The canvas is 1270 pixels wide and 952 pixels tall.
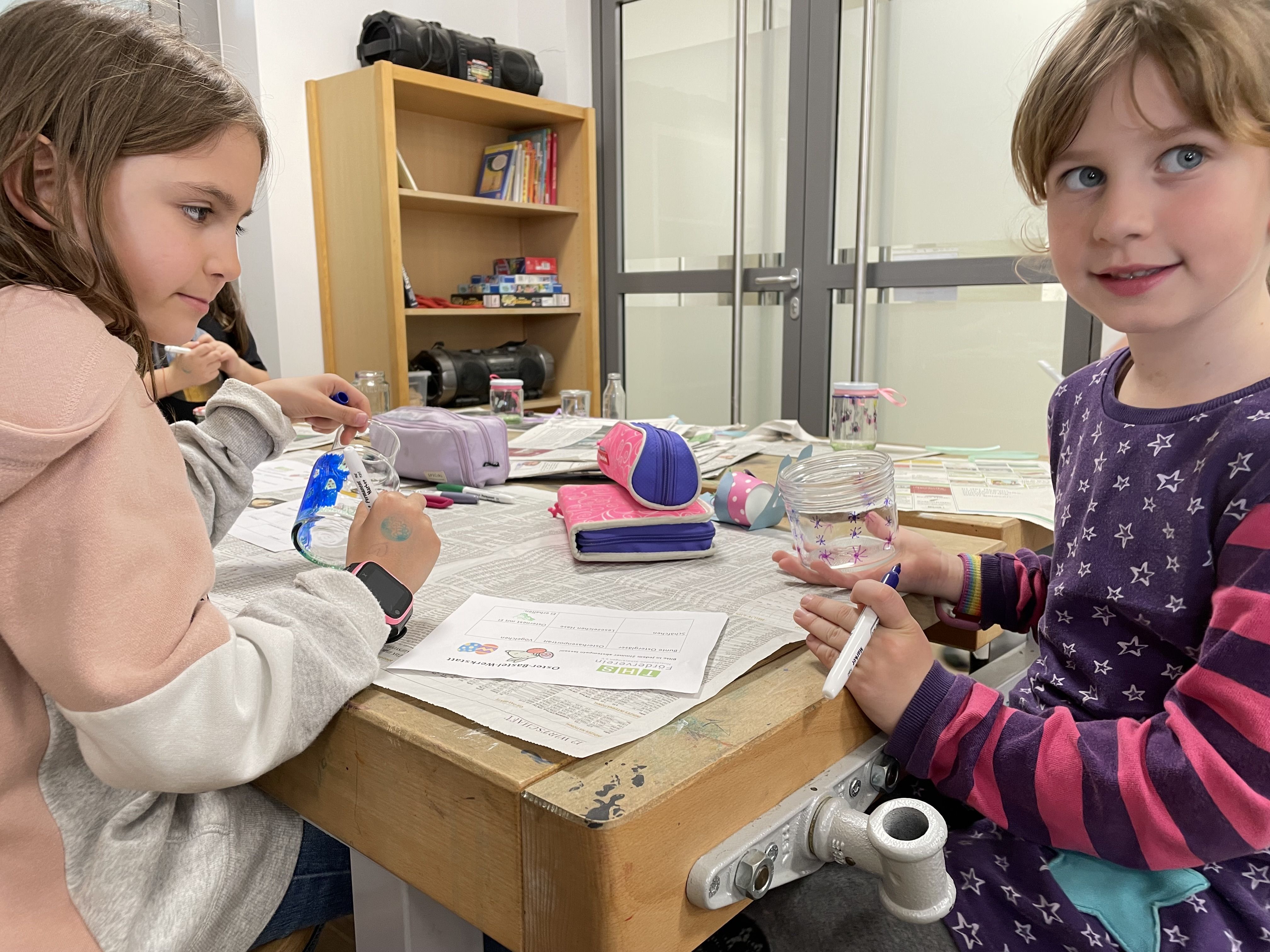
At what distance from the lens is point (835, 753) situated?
633 mm

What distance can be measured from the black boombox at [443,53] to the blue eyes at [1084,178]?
9.68 feet

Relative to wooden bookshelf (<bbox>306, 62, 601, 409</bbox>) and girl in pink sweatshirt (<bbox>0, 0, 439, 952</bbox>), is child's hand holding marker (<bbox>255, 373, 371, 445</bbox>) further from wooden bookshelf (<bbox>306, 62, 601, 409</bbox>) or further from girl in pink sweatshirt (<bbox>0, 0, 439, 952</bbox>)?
wooden bookshelf (<bbox>306, 62, 601, 409</bbox>)

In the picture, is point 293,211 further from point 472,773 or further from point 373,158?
point 472,773

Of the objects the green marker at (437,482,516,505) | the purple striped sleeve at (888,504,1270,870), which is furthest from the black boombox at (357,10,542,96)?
the purple striped sleeve at (888,504,1270,870)

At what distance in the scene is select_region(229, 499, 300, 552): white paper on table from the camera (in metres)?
0.99

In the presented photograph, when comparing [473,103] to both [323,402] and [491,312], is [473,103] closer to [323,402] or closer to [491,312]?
[491,312]

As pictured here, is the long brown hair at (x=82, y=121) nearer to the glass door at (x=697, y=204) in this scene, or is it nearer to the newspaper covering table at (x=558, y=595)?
the newspaper covering table at (x=558, y=595)

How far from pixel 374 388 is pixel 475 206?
1.80m

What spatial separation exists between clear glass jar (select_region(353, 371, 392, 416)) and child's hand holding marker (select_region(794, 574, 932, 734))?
1.39m

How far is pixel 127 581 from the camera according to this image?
50 centimetres

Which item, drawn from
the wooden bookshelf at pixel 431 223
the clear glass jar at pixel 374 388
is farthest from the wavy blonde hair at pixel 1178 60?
the wooden bookshelf at pixel 431 223

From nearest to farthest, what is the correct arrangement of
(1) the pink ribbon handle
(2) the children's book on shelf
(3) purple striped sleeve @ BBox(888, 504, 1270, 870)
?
(3) purple striped sleeve @ BBox(888, 504, 1270, 870) → (1) the pink ribbon handle → (2) the children's book on shelf

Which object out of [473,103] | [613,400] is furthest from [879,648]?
[473,103]

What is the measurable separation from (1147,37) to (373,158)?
2.86 metres
